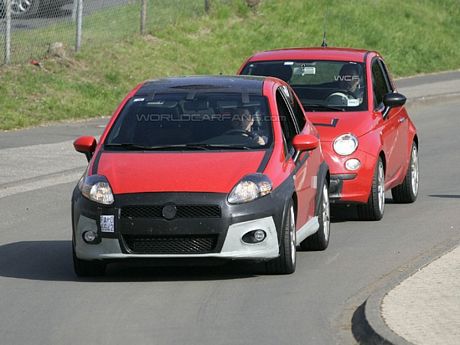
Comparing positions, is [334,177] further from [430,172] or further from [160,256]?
[430,172]

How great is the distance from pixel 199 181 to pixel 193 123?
1129 millimetres

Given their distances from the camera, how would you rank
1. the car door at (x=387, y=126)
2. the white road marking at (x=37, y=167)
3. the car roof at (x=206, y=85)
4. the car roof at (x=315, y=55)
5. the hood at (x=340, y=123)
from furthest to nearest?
the white road marking at (x=37, y=167) → the car roof at (x=315, y=55) → the car door at (x=387, y=126) → the hood at (x=340, y=123) → the car roof at (x=206, y=85)

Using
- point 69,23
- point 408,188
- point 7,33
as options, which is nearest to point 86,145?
point 408,188

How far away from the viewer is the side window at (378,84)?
50.4 feet

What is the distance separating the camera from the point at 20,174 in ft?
60.0

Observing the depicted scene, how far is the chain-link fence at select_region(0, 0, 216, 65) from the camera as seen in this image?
27.3m

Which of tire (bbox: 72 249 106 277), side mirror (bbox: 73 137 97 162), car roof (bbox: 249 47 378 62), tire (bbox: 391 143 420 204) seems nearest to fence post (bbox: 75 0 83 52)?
car roof (bbox: 249 47 378 62)

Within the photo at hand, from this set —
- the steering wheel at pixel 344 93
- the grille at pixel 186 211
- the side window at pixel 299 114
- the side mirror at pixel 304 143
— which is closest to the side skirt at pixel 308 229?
the side mirror at pixel 304 143

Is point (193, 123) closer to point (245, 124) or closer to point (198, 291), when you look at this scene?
point (245, 124)

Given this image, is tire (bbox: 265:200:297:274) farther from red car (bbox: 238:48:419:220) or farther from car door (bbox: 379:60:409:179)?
car door (bbox: 379:60:409:179)

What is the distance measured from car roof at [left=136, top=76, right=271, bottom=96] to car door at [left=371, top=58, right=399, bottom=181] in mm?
2709

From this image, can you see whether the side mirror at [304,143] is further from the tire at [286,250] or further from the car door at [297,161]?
the tire at [286,250]

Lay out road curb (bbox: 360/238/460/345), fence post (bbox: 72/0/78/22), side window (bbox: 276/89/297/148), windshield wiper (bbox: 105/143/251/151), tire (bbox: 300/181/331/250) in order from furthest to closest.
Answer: fence post (bbox: 72/0/78/22) < tire (bbox: 300/181/331/250) < side window (bbox: 276/89/297/148) < windshield wiper (bbox: 105/143/251/151) < road curb (bbox: 360/238/460/345)

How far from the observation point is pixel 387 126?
1500 centimetres
